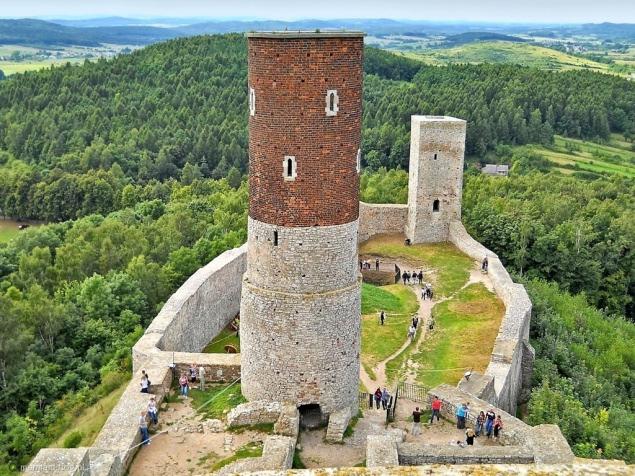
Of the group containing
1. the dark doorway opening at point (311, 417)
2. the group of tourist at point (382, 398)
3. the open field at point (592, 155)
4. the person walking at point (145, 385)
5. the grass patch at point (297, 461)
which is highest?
the person walking at point (145, 385)

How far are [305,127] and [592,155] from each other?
80241 millimetres

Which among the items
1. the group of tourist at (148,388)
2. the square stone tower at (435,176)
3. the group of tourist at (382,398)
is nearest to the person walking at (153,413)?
the group of tourist at (148,388)

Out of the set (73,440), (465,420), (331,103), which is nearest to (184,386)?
(73,440)

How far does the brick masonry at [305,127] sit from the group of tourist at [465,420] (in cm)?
589

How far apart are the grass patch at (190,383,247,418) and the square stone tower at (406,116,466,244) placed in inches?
935

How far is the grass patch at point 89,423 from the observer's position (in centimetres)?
2048

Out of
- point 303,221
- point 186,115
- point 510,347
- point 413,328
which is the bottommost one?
point 186,115

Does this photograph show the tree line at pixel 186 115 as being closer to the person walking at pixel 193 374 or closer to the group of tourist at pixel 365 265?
the group of tourist at pixel 365 265

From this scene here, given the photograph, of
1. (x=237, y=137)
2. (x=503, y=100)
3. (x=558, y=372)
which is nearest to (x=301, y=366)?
(x=558, y=372)

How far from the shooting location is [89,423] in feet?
72.7

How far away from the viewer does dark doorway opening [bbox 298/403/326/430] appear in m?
18.3

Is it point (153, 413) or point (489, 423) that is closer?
point (489, 423)

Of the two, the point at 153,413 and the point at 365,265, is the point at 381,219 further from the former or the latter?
the point at 153,413

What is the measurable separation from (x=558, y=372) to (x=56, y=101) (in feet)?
291
